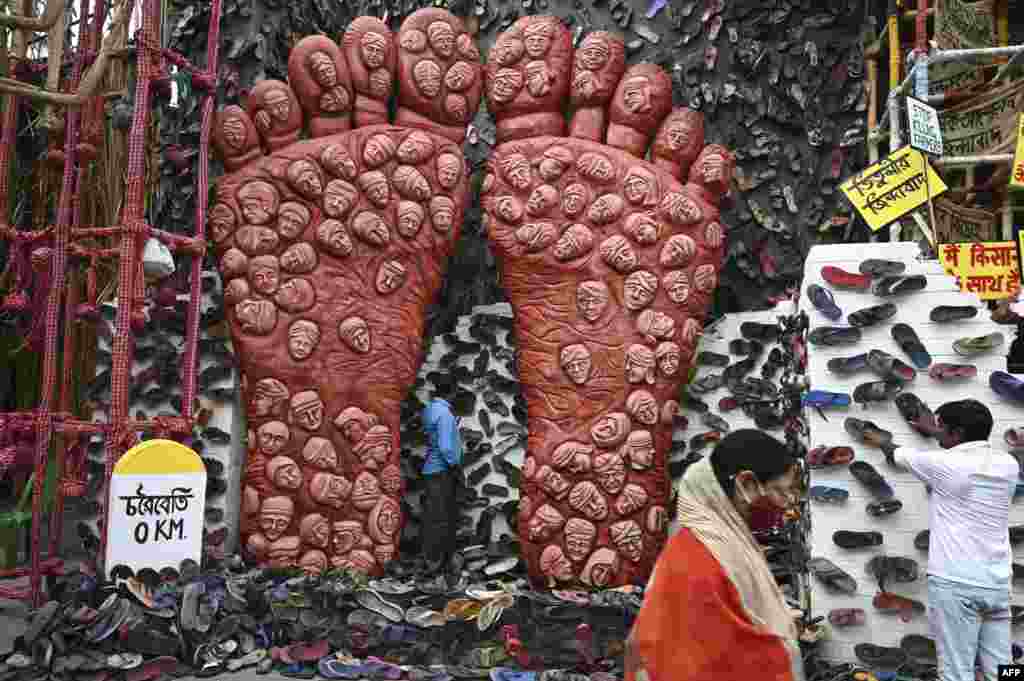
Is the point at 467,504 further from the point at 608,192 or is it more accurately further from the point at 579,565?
the point at 608,192

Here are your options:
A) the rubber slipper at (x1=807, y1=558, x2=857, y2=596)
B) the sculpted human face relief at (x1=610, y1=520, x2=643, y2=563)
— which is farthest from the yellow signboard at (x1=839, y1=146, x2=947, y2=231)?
the sculpted human face relief at (x1=610, y1=520, x2=643, y2=563)

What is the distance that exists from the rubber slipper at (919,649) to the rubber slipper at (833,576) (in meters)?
0.29

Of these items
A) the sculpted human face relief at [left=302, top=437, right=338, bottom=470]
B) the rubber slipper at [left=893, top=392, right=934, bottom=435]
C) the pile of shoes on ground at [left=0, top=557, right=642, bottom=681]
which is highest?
the rubber slipper at [left=893, top=392, right=934, bottom=435]

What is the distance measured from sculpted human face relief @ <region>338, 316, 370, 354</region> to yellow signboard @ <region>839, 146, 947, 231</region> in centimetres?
273

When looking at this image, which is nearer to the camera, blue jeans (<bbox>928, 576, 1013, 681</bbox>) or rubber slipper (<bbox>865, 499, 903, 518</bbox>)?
blue jeans (<bbox>928, 576, 1013, 681</bbox>)

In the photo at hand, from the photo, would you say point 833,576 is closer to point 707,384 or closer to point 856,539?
point 856,539

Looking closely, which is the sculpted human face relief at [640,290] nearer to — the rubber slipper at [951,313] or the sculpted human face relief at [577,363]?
the sculpted human face relief at [577,363]

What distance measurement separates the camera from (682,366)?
4914mm

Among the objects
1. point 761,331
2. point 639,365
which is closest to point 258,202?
point 639,365

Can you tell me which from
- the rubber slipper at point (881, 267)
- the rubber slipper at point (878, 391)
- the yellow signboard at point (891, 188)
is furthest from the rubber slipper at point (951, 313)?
the yellow signboard at point (891, 188)

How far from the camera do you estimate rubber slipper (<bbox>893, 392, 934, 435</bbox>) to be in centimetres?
384

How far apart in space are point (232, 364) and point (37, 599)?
1688 mm

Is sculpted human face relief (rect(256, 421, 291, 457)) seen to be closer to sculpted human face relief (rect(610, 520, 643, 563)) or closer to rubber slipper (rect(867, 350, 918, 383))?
sculpted human face relief (rect(610, 520, 643, 563))

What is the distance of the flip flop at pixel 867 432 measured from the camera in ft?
12.7
